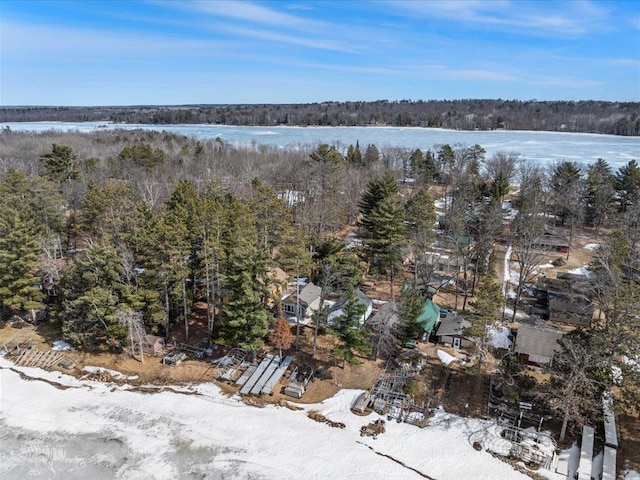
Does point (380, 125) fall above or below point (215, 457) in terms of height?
above

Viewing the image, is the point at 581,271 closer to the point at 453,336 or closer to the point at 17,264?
the point at 453,336

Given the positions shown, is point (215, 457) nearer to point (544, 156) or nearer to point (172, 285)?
point (172, 285)

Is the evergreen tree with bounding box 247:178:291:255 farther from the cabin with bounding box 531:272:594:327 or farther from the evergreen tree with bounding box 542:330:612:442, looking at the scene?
the cabin with bounding box 531:272:594:327

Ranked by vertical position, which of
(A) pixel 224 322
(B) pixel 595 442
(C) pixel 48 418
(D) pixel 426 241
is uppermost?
(D) pixel 426 241

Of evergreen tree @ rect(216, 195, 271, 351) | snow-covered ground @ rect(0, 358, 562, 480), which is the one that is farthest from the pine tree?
snow-covered ground @ rect(0, 358, 562, 480)

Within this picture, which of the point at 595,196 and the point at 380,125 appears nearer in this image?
the point at 595,196

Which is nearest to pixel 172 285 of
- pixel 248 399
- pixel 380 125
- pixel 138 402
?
pixel 138 402

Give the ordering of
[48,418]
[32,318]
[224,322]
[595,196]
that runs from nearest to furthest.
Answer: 1. [48,418]
2. [224,322]
3. [32,318]
4. [595,196]
